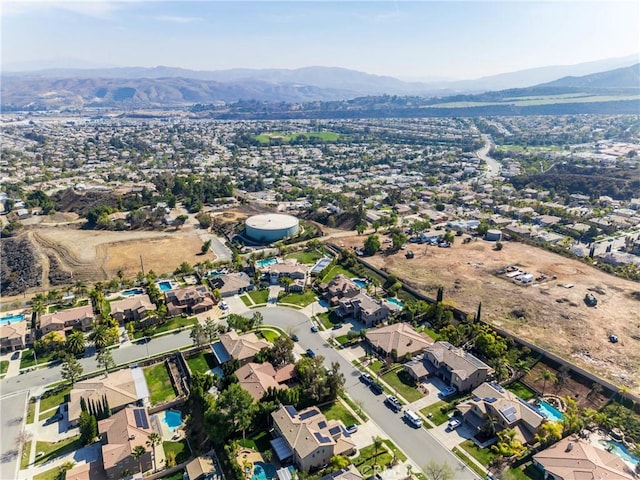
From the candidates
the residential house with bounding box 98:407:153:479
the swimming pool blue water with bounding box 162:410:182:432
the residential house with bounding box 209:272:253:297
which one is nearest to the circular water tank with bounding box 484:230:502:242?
the residential house with bounding box 209:272:253:297

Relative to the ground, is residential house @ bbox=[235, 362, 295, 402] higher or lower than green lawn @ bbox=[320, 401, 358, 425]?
higher

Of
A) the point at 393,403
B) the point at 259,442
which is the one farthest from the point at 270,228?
the point at 259,442

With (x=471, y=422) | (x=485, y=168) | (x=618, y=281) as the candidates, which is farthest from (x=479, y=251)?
(x=485, y=168)

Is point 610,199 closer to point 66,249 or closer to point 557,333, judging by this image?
point 557,333

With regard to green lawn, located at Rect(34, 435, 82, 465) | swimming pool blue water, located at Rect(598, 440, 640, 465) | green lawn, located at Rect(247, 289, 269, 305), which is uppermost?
swimming pool blue water, located at Rect(598, 440, 640, 465)

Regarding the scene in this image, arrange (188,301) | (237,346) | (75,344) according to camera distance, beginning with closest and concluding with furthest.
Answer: (237,346) → (75,344) → (188,301)

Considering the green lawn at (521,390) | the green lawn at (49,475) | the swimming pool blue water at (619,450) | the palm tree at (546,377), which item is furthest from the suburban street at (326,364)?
the palm tree at (546,377)

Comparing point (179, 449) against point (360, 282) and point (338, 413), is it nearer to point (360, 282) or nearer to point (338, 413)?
point (338, 413)

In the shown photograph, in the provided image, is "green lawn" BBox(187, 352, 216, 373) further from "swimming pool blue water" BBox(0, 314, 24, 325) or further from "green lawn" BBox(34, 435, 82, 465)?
"swimming pool blue water" BBox(0, 314, 24, 325)
